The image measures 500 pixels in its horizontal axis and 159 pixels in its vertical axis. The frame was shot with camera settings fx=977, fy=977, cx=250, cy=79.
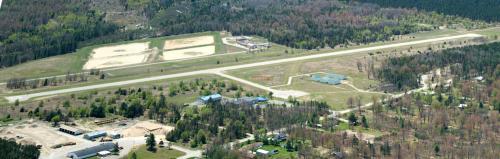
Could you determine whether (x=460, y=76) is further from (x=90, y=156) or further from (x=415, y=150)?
(x=90, y=156)

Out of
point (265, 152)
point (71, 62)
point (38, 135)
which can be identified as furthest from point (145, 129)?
point (71, 62)

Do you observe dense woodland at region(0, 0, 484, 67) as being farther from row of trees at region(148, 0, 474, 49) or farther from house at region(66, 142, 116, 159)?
house at region(66, 142, 116, 159)

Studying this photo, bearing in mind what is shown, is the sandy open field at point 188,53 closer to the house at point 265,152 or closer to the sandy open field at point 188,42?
the sandy open field at point 188,42

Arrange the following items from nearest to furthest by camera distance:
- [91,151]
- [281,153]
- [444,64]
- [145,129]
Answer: [281,153]
[91,151]
[145,129]
[444,64]

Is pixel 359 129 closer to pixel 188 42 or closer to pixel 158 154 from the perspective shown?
pixel 158 154

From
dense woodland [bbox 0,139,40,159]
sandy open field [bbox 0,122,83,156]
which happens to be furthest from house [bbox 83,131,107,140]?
dense woodland [bbox 0,139,40,159]

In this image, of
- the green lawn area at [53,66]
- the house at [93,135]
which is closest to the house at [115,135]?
the house at [93,135]
